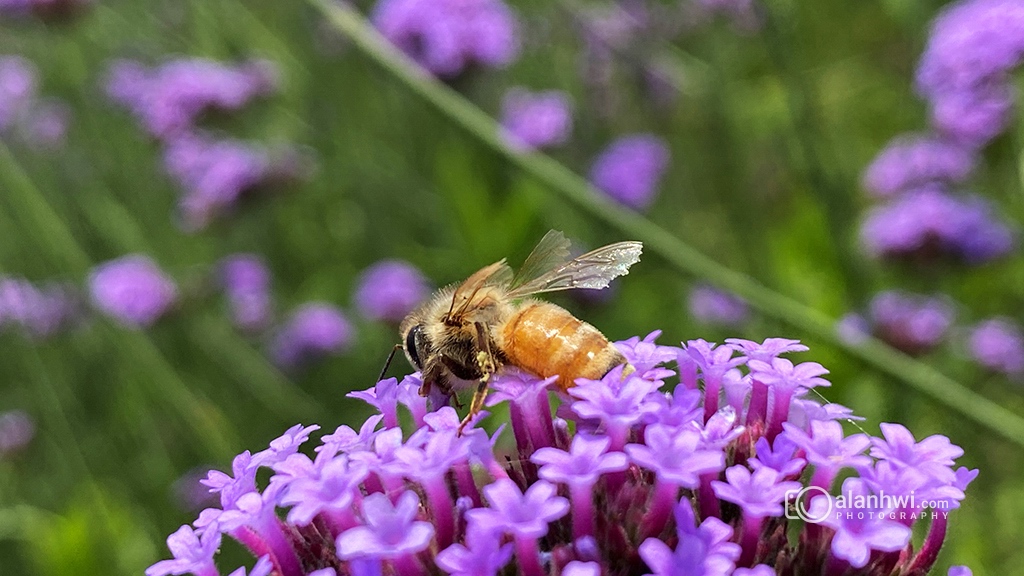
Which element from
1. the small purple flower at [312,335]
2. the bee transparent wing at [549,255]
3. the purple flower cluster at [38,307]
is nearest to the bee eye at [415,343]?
the bee transparent wing at [549,255]

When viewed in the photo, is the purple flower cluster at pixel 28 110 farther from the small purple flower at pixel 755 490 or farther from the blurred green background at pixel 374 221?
the small purple flower at pixel 755 490

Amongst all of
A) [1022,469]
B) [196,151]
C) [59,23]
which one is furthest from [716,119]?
[59,23]

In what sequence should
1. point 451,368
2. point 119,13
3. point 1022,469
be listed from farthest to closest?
1. point 119,13
2. point 1022,469
3. point 451,368

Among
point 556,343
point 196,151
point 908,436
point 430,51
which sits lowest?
point 196,151

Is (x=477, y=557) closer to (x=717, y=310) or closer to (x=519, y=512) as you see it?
(x=519, y=512)

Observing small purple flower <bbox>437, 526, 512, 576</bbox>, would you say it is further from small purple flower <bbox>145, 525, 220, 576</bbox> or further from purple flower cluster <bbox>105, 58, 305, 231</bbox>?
purple flower cluster <bbox>105, 58, 305, 231</bbox>

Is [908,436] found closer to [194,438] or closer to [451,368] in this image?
[451,368]
